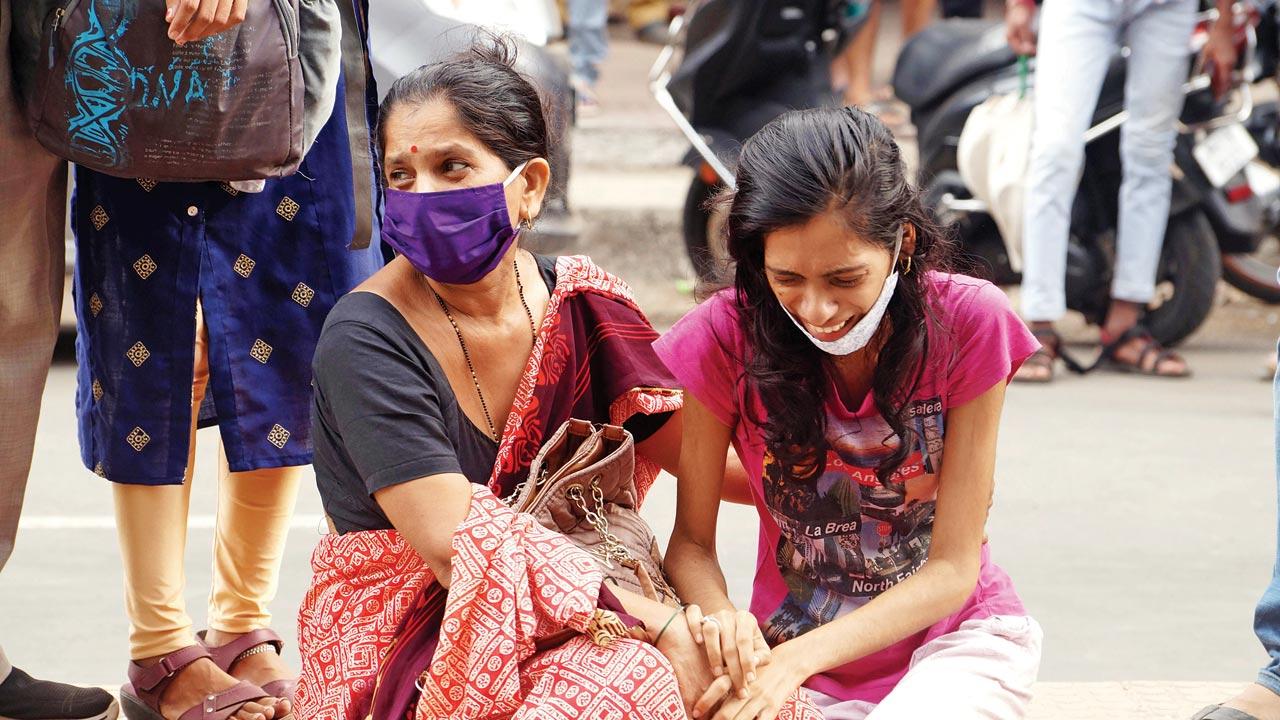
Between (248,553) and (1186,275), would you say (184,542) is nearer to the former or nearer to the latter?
(248,553)

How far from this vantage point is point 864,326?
2.19m

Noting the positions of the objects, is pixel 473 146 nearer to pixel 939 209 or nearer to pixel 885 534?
pixel 885 534

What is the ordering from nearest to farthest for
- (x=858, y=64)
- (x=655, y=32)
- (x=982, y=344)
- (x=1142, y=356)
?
(x=982, y=344) → (x=1142, y=356) → (x=858, y=64) → (x=655, y=32)

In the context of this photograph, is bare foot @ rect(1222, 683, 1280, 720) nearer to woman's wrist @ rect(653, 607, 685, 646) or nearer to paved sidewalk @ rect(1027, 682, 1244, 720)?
paved sidewalk @ rect(1027, 682, 1244, 720)

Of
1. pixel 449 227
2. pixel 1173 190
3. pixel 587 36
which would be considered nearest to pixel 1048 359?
pixel 1173 190

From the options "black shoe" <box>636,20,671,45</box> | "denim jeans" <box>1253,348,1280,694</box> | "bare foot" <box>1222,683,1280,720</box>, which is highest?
"denim jeans" <box>1253,348,1280,694</box>

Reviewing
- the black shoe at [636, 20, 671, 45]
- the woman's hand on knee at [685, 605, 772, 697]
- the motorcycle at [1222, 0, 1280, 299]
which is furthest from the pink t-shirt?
the black shoe at [636, 20, 671, 45]

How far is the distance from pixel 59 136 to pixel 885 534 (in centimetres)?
140

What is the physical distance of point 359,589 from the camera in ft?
7.38

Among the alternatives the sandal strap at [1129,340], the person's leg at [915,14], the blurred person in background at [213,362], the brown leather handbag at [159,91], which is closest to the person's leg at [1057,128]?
the sandal strap at [1129,340]

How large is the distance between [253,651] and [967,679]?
135cm

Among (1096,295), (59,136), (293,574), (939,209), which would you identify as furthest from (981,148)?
(59,136)

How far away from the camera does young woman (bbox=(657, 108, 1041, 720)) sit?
213cm

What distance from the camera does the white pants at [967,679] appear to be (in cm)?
215
